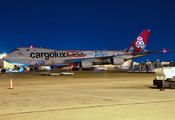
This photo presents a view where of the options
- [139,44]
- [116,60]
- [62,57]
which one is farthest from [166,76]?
[139,44]

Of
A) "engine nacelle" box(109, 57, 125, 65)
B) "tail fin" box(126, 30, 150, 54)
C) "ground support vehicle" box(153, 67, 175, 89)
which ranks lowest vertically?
"ground support vehicle" box(153, 67, 175, 89)

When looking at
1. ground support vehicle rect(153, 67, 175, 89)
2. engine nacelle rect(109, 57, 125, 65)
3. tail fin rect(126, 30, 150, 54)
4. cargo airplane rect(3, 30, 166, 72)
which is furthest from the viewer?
tail fin rect(126, 30, 150, 54)

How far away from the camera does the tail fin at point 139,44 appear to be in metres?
49.9

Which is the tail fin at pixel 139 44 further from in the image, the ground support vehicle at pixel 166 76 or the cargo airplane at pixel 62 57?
the ground support vehicle at pixel 166 76

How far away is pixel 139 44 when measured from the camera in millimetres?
50125

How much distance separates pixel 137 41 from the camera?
50031mm

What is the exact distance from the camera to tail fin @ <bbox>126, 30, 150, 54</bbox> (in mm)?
49875

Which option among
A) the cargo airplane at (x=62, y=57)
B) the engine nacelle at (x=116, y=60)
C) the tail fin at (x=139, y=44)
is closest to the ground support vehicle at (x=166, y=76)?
the cargo airplane at (x=62, y=57)

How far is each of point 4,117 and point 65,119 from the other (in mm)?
1719

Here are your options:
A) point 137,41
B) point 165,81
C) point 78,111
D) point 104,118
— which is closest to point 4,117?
point 78,111

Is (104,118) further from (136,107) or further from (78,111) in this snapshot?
(136,107)

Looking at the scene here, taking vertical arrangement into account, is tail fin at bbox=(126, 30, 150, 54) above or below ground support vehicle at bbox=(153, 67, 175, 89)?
above

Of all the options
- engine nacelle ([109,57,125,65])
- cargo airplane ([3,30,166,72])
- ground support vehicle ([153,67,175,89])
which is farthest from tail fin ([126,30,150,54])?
ground support vehicle ([153,67,175,89])

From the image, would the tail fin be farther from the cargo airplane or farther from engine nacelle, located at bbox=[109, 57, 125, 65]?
engine nacelle, located at bbox=[109, 57, 125, 65]
